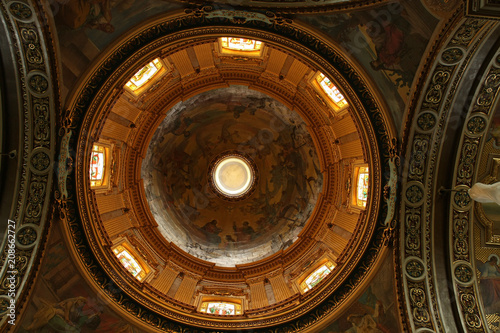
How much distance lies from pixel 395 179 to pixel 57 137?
1125 cm

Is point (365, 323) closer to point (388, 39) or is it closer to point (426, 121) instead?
point (426, 121)

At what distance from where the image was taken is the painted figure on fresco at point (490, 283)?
1240 cm

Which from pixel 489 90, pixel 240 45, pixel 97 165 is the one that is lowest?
pixel 97 165

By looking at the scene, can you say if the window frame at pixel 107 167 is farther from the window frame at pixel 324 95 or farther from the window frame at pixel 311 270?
the window frame at pixel 311 270

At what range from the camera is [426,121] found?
11.8 m

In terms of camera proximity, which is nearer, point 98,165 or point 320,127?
point 98,165

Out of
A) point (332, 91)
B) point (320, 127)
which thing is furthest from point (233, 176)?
point (332, 91)

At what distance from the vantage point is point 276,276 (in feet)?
55.5

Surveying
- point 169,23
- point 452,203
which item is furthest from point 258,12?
point 452,203

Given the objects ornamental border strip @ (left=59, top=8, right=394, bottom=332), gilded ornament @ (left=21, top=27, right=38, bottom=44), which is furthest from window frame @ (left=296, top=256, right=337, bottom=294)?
gilded ornament @ (left=21, top=27, right=38, bottom=44)

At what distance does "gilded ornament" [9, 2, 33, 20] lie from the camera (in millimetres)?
9724

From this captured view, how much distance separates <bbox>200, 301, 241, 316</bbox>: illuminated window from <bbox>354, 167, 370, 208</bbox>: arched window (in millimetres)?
6849

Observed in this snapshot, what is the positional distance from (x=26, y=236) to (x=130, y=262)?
4967mm

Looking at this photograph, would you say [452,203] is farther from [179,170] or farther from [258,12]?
[179,170]
